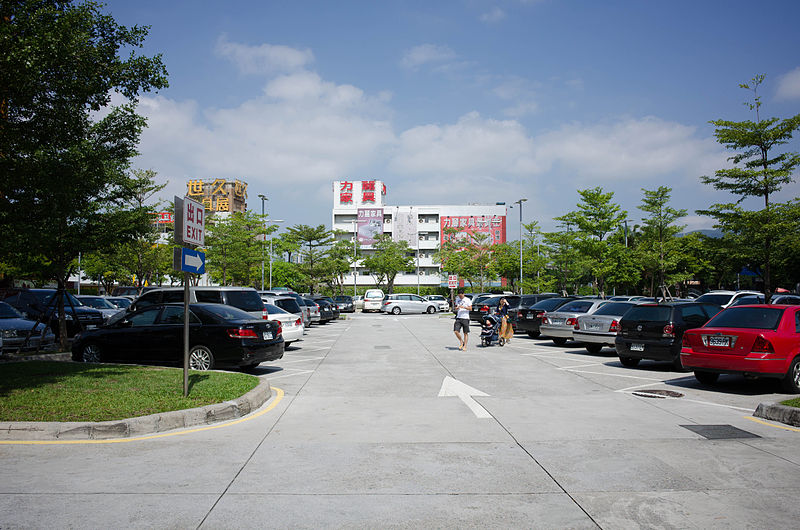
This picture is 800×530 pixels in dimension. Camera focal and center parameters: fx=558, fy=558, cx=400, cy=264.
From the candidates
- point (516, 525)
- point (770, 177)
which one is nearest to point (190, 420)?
point (516, 525)

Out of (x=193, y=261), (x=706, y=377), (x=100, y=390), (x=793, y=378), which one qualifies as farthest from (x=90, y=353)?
(x=793, y=378)

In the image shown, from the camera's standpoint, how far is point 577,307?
19.5 metres

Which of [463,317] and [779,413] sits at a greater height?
[463,317]

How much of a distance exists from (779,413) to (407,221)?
8227 centimetres

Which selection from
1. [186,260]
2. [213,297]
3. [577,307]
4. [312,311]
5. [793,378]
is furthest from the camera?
[312,311]

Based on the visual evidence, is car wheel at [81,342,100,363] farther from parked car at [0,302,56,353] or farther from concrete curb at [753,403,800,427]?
concrete curb at [753,403,800,427]

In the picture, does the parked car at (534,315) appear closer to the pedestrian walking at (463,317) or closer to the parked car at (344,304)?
the pedestrian walking at (463,317)

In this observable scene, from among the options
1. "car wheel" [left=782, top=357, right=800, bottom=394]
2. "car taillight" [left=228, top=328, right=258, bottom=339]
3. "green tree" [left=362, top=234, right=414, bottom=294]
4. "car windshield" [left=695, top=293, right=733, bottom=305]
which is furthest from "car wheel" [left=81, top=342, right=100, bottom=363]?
"green tree" [left=362, top=234, right=414, bottom=294]

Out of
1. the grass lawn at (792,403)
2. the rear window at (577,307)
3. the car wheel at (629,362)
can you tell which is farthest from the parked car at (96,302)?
the grass lawn at (792,403)

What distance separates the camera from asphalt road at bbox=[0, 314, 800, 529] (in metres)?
4.32

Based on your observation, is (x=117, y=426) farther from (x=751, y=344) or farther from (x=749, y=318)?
(x=749, y=318)

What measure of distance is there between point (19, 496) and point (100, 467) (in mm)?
945

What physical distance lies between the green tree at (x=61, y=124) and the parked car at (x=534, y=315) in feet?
49.9

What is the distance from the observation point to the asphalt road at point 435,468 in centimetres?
432
